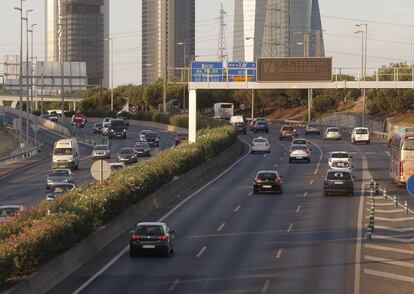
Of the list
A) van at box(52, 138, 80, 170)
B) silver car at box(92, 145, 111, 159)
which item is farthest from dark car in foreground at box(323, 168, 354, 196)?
silver car at box(92, 145, 111, 159)

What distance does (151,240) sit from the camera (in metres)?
30.5

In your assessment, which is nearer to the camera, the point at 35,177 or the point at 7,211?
the point at 7,211

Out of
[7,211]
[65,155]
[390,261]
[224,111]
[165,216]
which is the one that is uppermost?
[224,111]

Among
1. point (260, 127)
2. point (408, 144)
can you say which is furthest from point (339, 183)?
point (260, 127)

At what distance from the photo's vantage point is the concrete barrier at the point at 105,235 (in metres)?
24.2

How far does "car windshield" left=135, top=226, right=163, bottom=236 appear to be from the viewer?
3070 cm

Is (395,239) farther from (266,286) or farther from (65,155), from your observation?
(65,155)

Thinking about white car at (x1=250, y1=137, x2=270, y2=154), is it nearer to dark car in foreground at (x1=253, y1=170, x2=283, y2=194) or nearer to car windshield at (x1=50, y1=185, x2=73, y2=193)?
dark car in foreground at (x1=253, y1=170, x2=283, y2=194)

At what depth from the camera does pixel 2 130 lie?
126188 millimetres

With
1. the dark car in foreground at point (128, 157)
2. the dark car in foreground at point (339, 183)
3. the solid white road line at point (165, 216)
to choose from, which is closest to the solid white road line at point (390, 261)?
the solid white road line at point (165, 216)

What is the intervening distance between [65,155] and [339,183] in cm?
3117

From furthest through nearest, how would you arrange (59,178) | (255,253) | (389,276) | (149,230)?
(59,178) < (255,253) < (149,230) < (389,276)

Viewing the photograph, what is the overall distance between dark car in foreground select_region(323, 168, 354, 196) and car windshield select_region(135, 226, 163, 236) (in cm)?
2154

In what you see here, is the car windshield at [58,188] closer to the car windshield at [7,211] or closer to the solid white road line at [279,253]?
the car windshield at [7,211]
